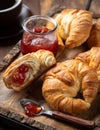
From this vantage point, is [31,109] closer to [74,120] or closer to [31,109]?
[31,109]

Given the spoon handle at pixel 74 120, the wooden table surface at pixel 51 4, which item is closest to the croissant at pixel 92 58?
the spoon handle at pixel 74 120

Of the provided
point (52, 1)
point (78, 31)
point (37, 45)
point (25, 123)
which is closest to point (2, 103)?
point (25, 123)

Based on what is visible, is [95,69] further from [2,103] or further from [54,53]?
[2,103]

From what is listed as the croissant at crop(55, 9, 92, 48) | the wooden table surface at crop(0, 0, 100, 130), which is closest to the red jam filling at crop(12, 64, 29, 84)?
the croissant at crop(55, 9, 92, 48)

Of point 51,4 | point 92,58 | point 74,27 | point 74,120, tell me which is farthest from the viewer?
point 51,4

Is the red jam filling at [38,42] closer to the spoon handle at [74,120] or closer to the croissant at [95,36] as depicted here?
the croissant at [95,36]

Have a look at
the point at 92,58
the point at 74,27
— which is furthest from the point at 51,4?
the point at 92,58
